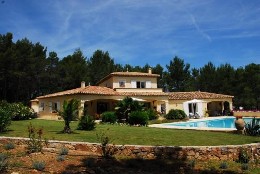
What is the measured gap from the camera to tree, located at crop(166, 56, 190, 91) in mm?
72812

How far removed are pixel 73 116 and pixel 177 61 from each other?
55.4 metres

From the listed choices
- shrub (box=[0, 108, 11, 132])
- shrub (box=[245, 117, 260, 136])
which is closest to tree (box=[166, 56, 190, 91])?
shrub (box=[245, 117, 260, 136])

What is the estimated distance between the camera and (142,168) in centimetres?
1227

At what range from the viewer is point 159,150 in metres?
14.0

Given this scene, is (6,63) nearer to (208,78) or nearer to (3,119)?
(3,119)

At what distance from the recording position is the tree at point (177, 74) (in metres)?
72.8

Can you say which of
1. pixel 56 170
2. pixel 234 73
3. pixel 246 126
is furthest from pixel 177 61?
pixel 56 170

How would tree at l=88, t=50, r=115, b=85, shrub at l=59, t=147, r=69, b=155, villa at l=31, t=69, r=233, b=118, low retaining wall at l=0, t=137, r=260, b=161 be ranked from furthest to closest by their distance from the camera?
tree at l=88, t=50, r=115, b=85 → villa at l=31, t=69, r=233, b=118 → low retaining wall at l=0, t=137, r=260, b=161 → shrub at l=59, t=147, r=69, b=155

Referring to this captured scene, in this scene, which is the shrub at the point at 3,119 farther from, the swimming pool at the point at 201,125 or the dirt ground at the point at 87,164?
the swimming pool at the point at 201,125

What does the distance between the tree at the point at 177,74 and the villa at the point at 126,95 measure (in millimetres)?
25021

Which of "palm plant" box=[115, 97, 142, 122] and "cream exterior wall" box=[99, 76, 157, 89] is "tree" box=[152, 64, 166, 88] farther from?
"palm plant" box=[115, 97, 142, 122]

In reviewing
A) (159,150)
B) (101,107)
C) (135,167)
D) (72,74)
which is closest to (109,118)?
(101,107)

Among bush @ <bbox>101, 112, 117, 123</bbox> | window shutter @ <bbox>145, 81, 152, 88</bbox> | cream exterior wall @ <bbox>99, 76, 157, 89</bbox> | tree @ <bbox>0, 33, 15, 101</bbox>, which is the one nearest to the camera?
bush @ <bbox>101, 112, 117, 123</bbox>

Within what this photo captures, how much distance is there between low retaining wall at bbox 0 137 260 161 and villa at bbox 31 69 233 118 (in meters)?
20.8
